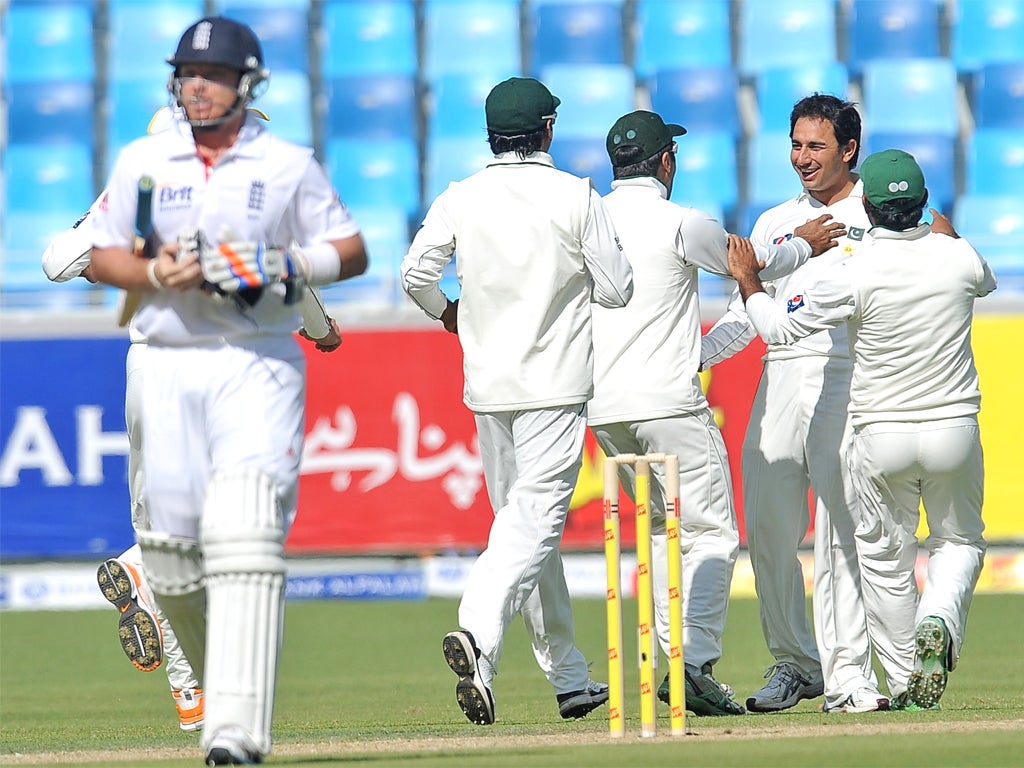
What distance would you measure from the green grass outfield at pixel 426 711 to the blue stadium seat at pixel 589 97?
14.6 ft

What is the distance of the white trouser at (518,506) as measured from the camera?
211 inches

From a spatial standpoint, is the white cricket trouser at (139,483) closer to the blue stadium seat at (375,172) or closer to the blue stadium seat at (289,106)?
the blue stadium seat at (375,172)

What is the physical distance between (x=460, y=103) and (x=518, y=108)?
9247mm

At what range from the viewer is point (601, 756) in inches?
171

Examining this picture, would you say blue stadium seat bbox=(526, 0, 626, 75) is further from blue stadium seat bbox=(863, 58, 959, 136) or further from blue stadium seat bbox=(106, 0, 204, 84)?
blue stadium seat bbox=(106, 0, 204, 84)

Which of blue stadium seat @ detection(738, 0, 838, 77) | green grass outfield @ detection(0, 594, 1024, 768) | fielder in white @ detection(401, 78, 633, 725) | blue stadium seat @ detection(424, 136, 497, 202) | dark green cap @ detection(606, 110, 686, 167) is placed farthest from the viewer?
blue stadium seat @ detection(738, 0, 838, 77)

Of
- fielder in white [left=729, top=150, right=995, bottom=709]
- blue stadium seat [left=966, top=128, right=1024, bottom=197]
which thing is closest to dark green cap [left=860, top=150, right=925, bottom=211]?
fielder in white [left=729, top=150, right=995, bottom=709]

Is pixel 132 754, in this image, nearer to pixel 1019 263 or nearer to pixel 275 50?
pixel 1019 263

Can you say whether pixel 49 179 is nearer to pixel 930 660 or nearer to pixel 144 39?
pixel 144 39

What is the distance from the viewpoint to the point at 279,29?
591 inches

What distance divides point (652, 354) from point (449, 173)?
27.8 ft

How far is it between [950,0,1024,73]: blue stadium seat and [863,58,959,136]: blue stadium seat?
44 cm

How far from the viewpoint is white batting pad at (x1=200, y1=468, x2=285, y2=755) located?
13.2 ft

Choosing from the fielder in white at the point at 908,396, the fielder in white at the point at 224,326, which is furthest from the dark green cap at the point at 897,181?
the fielder in white at the point at 224,326
